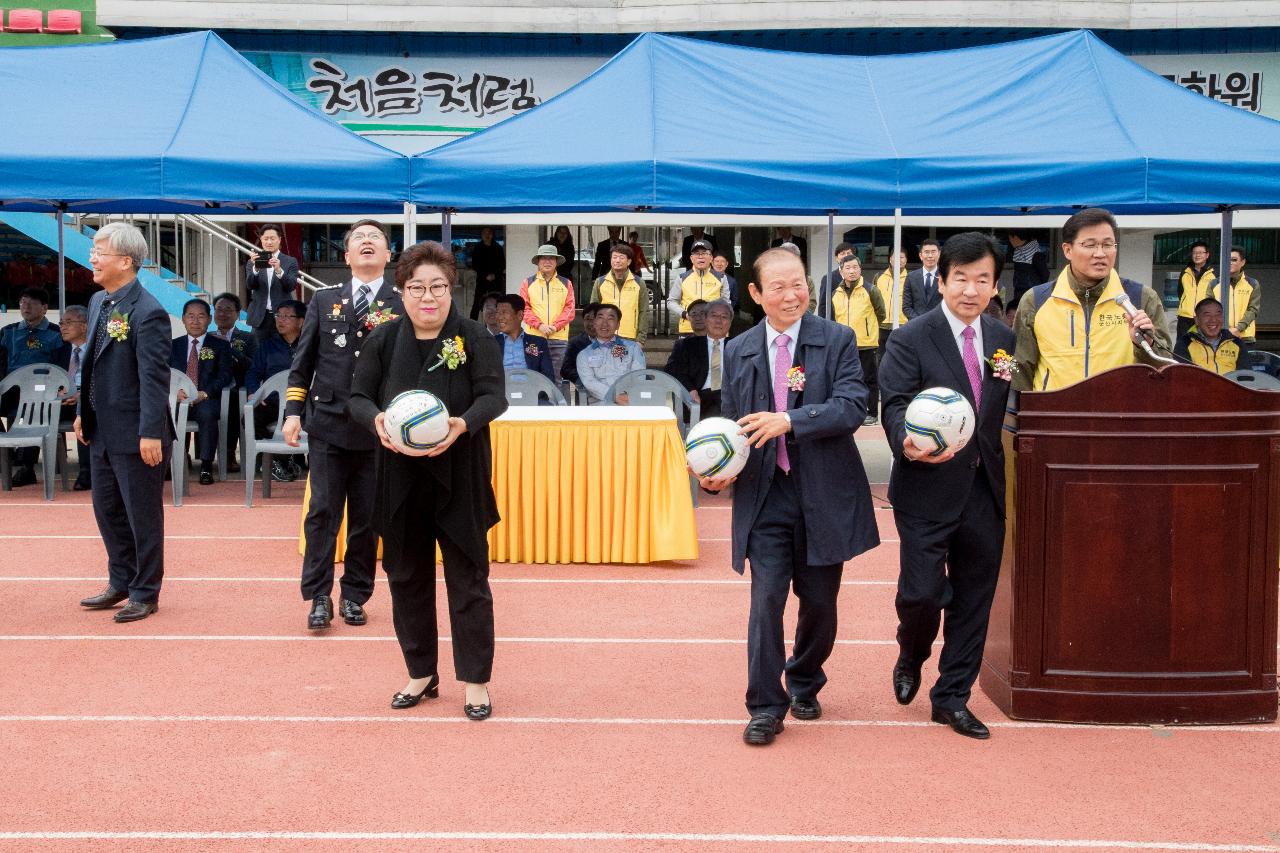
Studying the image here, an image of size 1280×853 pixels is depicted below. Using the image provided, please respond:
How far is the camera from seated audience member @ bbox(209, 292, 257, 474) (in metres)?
12.2

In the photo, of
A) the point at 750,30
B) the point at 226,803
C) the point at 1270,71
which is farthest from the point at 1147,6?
the point at 226,803

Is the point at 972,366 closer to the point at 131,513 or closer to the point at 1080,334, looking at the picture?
the point at 1080,334

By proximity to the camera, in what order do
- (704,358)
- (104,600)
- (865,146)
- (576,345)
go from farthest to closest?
(576,345)
(704,358)
(865,146)
(104,600)

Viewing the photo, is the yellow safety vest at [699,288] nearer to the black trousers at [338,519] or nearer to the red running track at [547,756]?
the red running track at [547,756]

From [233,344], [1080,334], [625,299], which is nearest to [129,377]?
[1080,334]

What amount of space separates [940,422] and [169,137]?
293 inches

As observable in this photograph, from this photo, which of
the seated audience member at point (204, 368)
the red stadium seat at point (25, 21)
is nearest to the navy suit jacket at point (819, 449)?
the seated audience member at point (204, 368)

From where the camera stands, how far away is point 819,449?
483cm

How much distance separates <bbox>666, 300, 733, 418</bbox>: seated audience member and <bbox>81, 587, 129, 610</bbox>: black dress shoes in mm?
5737

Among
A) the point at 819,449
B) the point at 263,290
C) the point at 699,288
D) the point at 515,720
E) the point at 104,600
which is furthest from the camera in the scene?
the point at 263,290

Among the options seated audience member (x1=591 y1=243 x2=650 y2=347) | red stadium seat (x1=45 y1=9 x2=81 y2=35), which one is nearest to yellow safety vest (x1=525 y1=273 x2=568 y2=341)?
seated audience member (x1=591 y1=243 x2=650 y2=347)

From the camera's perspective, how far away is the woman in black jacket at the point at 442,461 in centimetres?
500

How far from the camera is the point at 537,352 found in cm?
1192

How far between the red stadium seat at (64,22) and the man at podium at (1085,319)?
18.7 m
